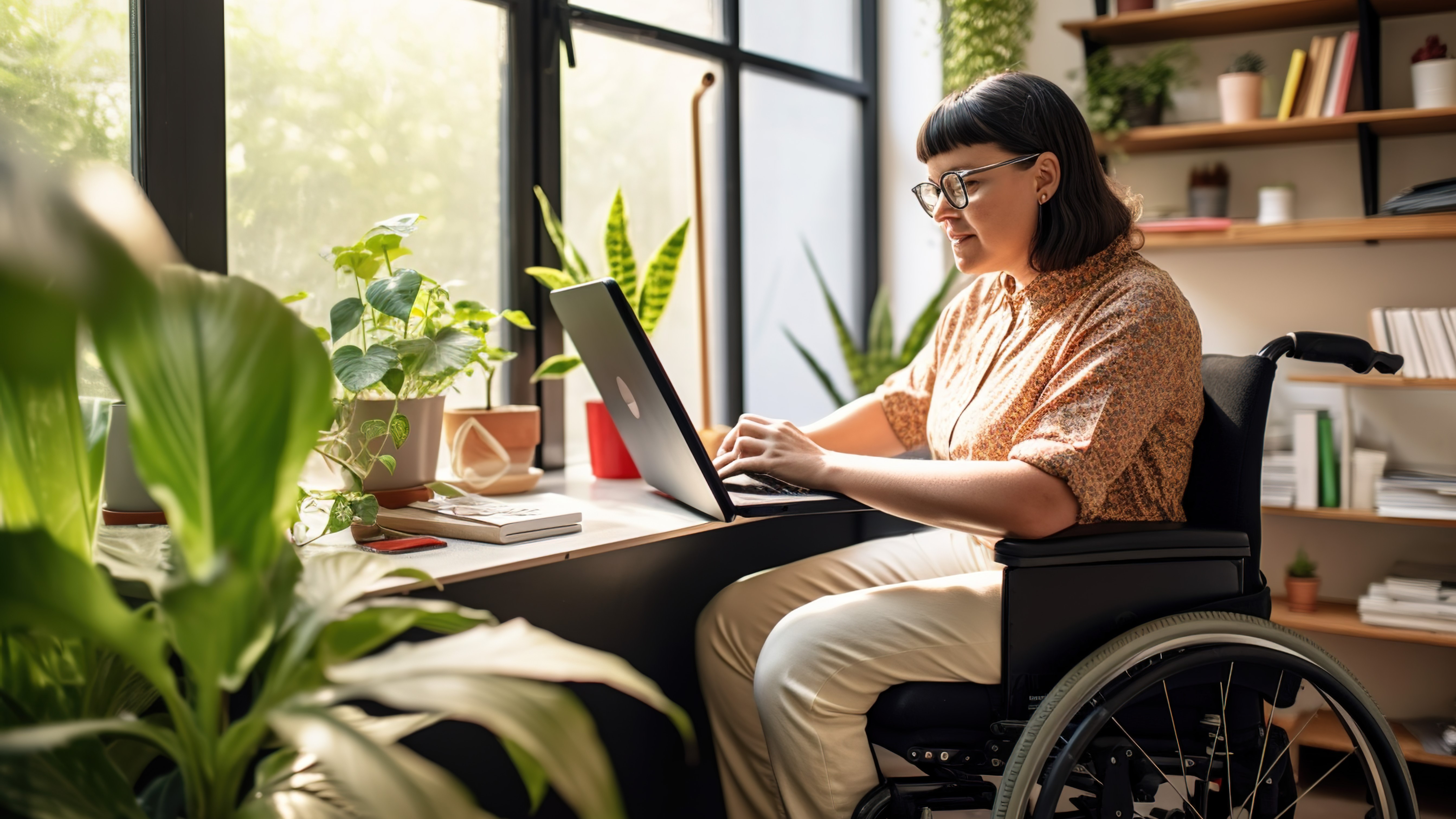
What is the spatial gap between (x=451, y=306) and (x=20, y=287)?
3.97 feet

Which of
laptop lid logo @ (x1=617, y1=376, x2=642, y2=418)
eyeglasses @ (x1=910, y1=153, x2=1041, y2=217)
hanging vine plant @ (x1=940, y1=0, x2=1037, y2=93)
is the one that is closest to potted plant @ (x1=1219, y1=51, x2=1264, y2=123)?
hanging vine plant @ (x1=940, y1=0, x2=1037, y2=93)

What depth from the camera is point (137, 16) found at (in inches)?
61.4

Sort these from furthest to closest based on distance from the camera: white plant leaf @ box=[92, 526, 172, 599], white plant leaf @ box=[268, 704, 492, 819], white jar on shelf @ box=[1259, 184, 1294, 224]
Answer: white jar on shelf @ box=[1259, 184, 1294, 224] < white plant leaf @ box=[92, 526, 172, 599] < white plant leaf @ box=[268, 704, 492, 819]

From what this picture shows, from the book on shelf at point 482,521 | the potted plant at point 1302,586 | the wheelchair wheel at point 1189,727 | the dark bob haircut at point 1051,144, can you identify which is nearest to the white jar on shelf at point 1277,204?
the potted plant at point 1302,586

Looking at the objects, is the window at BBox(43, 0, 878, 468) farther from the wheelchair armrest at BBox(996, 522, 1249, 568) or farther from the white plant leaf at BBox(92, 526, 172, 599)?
the wheelchair armrest at BBox(996, 522, 1249, 568)

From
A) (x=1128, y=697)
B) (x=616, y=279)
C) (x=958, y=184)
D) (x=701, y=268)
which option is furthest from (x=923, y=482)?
(x=701, y=268)

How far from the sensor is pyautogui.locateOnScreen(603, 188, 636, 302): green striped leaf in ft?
6.90

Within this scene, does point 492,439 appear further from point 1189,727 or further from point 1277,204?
point 1277,204

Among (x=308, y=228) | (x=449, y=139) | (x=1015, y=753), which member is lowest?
(x=1015, y=753)

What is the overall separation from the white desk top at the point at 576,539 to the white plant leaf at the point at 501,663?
0.21 m

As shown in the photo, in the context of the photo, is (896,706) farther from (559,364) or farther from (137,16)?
(137,16)

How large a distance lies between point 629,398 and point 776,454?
26cm

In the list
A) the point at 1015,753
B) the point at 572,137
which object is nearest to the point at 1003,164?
the point at 1015,753

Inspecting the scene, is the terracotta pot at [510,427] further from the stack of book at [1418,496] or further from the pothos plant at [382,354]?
the stack of book at [1418,496]
